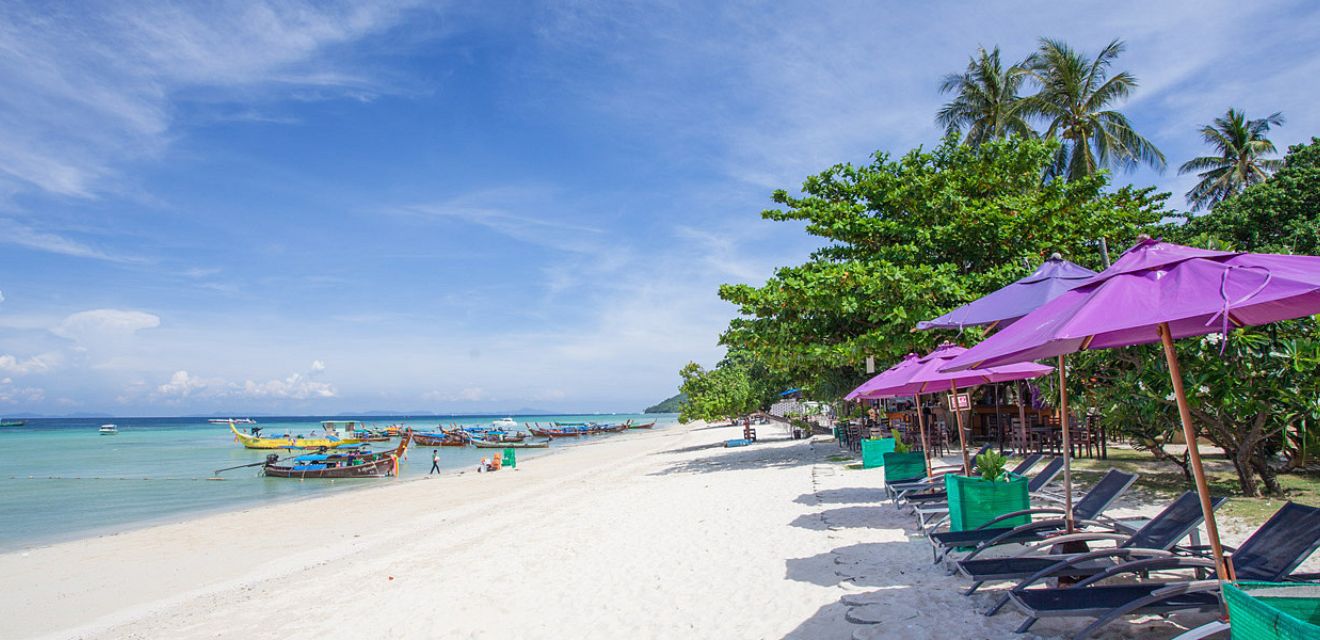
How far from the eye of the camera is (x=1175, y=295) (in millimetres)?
3186

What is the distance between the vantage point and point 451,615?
239 inches

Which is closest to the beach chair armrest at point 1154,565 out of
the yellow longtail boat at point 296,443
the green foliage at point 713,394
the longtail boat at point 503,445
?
the green foliage at point 713,394

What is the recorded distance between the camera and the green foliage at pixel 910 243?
14289mm

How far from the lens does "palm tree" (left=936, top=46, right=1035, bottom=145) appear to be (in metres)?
27.3

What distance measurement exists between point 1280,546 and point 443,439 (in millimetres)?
56453

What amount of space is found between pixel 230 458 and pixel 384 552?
42008 mm

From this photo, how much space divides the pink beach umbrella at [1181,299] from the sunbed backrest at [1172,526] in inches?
31.5

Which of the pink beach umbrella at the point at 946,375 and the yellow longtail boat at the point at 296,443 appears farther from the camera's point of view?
the yellow longtail boat at the point at 296,443

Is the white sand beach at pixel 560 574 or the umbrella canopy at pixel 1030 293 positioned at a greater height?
the umbrella canopy at pixel 1030 293

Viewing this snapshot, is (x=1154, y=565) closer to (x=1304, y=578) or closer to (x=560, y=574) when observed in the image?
(x=1304, y=578)

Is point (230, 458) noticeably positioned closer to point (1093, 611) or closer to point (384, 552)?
point (384, 552)

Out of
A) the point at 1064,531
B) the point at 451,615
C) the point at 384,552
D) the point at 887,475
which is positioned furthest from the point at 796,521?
the point at 384,552

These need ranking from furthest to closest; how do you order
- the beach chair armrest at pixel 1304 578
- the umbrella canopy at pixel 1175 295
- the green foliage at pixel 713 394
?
the green foliage at pixel 713 394 → the beach chair armrest at pixel 1304 578 → the umbrella canopy at pixel 1175 295

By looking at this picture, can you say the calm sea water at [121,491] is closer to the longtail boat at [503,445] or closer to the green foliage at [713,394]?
the longtail boat at [503,445]
